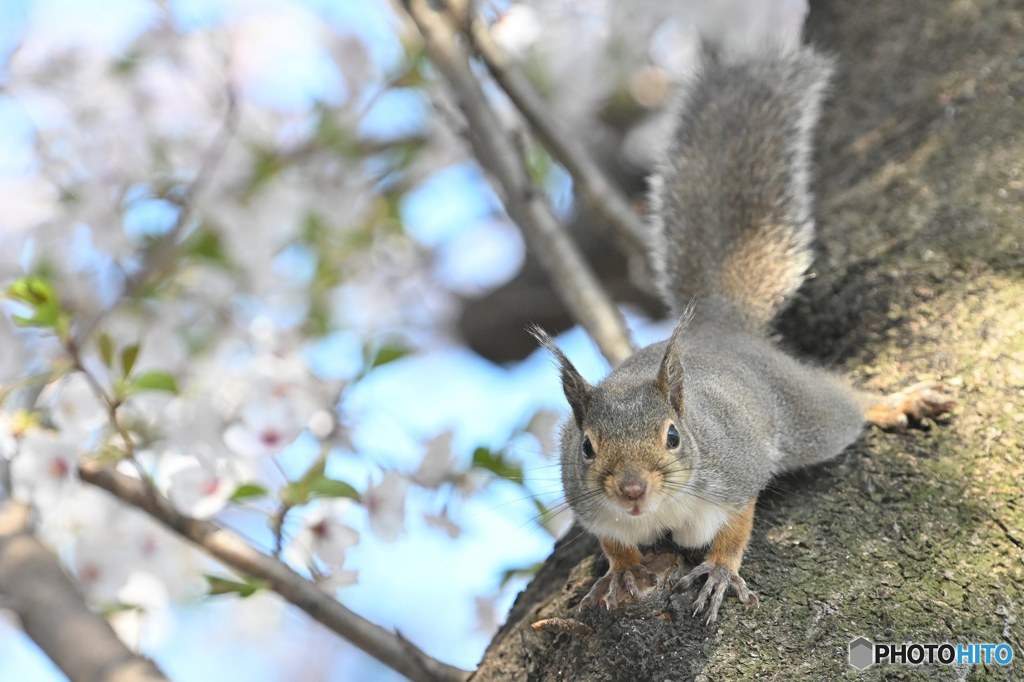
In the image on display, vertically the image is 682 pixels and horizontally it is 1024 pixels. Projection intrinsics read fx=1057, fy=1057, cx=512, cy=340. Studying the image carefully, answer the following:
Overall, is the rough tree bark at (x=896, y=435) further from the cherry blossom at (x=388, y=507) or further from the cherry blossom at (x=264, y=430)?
the cherry blossom at (x=264, y=430)

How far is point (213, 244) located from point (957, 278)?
2.33 metres

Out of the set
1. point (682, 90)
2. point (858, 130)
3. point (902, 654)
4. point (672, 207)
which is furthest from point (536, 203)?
point (902, 654)

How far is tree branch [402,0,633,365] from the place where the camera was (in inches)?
126

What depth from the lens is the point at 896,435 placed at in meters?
2.43

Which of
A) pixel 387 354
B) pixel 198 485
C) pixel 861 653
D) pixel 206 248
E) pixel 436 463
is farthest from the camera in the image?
pixel 206 248

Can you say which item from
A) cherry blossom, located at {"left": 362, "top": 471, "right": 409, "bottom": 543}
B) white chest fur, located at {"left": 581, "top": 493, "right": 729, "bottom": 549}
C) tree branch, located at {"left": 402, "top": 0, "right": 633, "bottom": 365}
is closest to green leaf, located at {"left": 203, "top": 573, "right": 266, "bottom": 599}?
cherry blossom, located at {"left": 362, "top": 471, "right": 409, "bottom": 543}

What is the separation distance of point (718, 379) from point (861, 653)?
99cm

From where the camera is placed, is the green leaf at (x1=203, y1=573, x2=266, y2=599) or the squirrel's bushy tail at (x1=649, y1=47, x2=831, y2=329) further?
the squirrel's bushy tail at (x1=649, y1=47, x2=831, y2=329)

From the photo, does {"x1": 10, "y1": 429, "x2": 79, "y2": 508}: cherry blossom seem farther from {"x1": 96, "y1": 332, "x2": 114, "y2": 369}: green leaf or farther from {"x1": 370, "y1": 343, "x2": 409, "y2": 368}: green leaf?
{"x1": 370, "y1": 343, "x2": 409, "y2": 368}: green leaf

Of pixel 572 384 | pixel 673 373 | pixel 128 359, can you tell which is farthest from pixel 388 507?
pixel 673 373

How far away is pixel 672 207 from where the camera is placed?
3.24 metres

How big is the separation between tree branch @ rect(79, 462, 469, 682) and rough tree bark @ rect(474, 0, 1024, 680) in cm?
Result: 17

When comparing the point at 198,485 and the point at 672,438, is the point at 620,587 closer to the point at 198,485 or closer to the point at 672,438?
the point at 672,438
